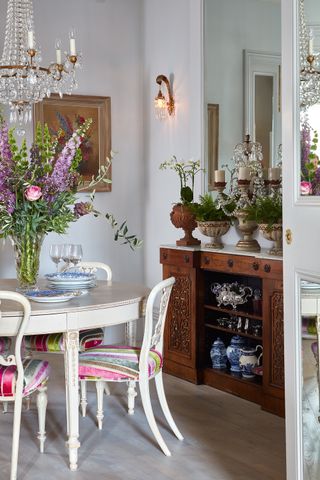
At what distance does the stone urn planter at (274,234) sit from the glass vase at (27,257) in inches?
52.7

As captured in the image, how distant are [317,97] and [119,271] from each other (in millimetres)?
3952

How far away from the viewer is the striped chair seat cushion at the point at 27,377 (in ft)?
10.8

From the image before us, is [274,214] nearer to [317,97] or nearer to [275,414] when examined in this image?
[275,414]

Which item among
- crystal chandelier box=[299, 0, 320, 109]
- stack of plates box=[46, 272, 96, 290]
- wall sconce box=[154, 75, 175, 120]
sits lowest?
stack of plates box=[46, 272, 96, 290]

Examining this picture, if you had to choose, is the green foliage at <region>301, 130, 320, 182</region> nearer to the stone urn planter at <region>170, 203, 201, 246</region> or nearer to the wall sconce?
the stone urn planter at <region>170, 203, 201, 246</region>

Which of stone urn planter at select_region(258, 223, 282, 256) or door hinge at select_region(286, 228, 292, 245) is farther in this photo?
stone urn planter at select_region(258, 223, 282, 256)

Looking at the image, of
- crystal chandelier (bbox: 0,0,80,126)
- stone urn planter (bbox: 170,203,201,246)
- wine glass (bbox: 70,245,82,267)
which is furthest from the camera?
stone urn planter (bbox: 170,203,201,246)

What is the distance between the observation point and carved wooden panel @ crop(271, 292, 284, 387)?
417 cm

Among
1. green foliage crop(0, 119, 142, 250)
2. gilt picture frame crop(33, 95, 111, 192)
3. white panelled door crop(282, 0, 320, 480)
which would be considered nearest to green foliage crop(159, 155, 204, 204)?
gilt picture frame crop(33, 95, 111, 192)

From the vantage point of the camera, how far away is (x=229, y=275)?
5020mm

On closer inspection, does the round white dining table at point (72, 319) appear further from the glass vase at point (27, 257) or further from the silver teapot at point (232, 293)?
the silver teapot at point (232, 293)

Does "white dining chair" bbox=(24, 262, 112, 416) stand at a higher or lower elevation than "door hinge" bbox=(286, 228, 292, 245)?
lower

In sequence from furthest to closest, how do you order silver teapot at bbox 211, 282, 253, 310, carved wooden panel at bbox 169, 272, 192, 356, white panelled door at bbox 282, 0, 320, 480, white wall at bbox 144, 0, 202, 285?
white wall at bbox 144, 0, 202, 285, carved wooden panel at bbox 169, 272, 192, 356, silver teapot at bbox 211, 282, 253, 310, white panelled door at bbox 282, 0, 320, 480

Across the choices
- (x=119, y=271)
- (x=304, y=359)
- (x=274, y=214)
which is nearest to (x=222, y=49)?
(x=274, y=214)
